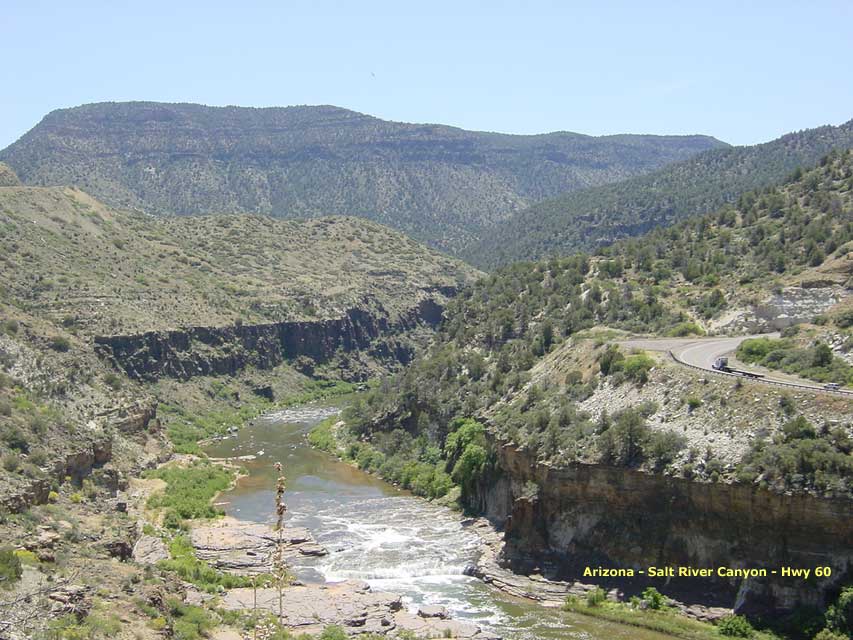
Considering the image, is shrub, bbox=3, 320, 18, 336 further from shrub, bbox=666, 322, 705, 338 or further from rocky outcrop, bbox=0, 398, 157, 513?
shrub, bbox=666, 322, 705, 338

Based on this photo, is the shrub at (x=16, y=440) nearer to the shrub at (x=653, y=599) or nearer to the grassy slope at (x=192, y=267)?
the shrub at (x=653, y=599)

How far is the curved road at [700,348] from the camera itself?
51209 millimetres

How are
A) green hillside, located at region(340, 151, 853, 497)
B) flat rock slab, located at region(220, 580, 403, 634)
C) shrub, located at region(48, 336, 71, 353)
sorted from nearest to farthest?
flat rock slab, located at region(220, 580, 403, 634), green hillside, located at region(340, 151, 853, 497), shrub, located at region(48, 336, 71, 353)

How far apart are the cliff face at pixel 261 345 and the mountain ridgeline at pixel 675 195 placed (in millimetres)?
37973

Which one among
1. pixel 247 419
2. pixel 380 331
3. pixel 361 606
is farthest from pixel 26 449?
pixel 380 331

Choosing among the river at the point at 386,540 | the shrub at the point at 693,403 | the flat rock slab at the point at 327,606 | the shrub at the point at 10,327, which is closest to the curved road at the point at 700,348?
the shrub at the point at 693,403

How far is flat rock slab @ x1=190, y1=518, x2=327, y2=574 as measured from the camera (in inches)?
1938

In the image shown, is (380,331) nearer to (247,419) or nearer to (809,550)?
(247,419)

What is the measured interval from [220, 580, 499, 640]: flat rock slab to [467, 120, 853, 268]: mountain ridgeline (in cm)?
11457

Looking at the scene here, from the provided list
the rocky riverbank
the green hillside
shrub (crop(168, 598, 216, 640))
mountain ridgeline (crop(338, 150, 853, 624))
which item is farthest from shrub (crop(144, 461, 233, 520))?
shrub (crop(168, 598, 216, 640))

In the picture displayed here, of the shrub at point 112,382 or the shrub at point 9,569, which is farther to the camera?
the shrub at point 112,382

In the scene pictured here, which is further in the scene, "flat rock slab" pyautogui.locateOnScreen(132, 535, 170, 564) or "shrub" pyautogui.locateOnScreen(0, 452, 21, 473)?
"shrub" pyautogui.locateOnScreen(0, 452, 21, 473)

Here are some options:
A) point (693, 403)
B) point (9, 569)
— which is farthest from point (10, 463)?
point (693, 403)

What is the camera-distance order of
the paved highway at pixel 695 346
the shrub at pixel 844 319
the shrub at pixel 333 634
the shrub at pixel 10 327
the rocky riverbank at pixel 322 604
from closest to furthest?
1. the shrub at pixel 333 634
2. the rocky riverbank at pixel 322 604
3. the paved highway at pixel 695 346
4. the shrub at pixel 844 319
5. the shrub at pixel 10 327
